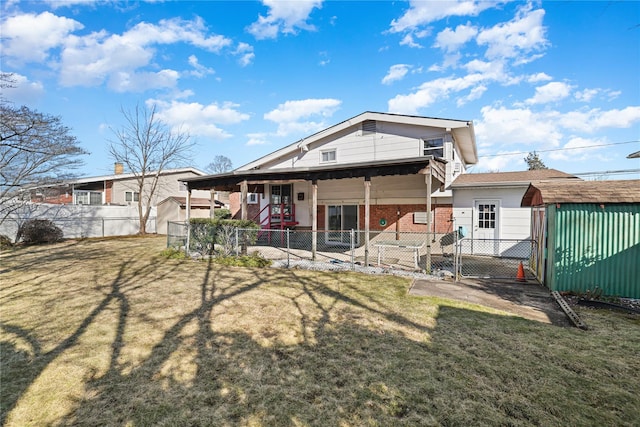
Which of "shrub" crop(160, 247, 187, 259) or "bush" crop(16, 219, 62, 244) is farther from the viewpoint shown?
"bush" crop(16, 219, 62, 244)

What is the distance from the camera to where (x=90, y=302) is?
598 cm

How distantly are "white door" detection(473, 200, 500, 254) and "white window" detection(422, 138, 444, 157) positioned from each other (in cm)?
258

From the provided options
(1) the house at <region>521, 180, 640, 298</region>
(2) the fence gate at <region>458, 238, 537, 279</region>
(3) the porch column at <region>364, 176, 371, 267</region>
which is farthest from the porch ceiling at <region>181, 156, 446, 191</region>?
(1) the house at <region>521, 180, 640, 298</region>

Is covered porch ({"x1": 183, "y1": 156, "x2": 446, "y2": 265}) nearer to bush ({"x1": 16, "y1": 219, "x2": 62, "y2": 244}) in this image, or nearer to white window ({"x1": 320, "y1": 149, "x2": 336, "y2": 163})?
white window ({"x1": 320, "y1": 149, "x2": 336, "y2": 163})

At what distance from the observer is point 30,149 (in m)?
9.75

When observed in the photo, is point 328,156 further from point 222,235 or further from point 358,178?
point 222,235

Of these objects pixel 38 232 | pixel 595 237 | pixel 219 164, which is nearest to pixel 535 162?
pixel 595 237

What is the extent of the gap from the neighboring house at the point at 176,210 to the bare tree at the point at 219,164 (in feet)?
112

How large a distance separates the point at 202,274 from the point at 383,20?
38.6ft

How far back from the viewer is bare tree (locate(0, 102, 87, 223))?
881 centimetres

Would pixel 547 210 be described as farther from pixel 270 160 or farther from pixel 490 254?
pixel 270 160

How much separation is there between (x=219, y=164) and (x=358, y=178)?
159ft

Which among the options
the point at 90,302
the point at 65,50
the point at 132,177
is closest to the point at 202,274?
the point at 90,302

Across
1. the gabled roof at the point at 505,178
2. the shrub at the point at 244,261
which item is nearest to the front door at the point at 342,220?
the gabled roof at the point at 505,178
